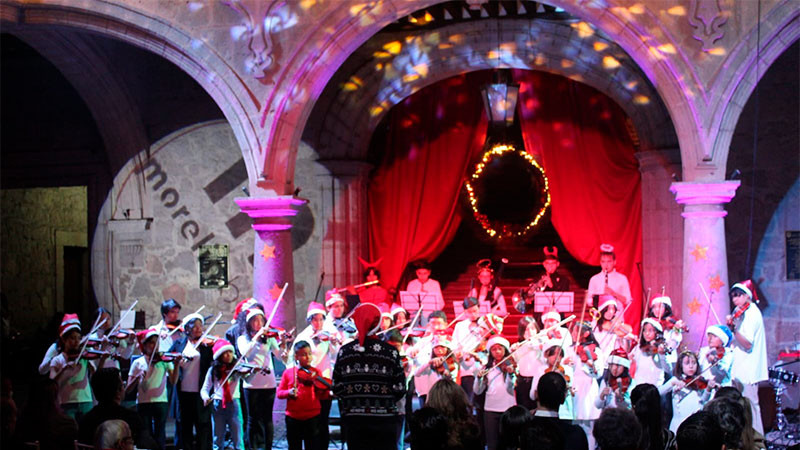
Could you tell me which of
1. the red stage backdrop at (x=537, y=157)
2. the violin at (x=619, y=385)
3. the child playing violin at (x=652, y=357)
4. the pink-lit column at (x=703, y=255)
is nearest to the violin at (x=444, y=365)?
the violin at (x=619, y=385)

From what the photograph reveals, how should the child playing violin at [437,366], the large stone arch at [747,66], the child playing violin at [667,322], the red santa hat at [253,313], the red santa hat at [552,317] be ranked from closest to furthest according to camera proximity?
the child playing violin at [437,366] < the red santa hat at [253,313] < the child playing violin at [667,322] < the red santa hat at [552,317] < the large stone arch at [747,66]

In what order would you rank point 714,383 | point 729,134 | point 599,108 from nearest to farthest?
point 714,383 → point 729,134 → point 599,108

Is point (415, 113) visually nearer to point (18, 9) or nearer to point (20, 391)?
point (18, 9)

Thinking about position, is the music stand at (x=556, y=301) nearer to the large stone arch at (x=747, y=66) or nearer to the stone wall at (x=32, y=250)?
the large stone arch at (x=747, y=66)

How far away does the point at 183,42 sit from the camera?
10344 mm

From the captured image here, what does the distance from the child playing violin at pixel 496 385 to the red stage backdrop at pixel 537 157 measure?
14.8 feet

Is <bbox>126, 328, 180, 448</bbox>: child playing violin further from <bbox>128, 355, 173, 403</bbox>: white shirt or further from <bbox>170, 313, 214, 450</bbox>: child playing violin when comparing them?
<bbox>170, 313, 214, 450</bbox>: child playing violin

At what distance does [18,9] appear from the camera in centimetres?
1026

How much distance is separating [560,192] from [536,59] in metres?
1.80

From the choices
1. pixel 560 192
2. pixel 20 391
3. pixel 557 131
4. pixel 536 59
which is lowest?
pixel 20 391

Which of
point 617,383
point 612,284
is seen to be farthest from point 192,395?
point 612,284

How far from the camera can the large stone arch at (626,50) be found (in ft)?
32.1

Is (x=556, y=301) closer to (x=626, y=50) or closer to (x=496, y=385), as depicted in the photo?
(x=496, y=385)

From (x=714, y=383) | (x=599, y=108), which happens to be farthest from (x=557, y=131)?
(x=714, y=383)
